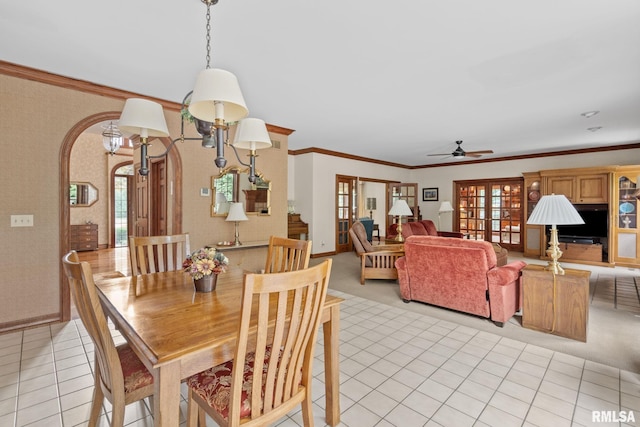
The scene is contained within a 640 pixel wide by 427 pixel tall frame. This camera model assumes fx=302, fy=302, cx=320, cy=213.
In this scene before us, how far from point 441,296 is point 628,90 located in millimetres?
3122

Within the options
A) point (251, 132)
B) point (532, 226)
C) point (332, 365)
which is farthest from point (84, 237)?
point (532, 226)

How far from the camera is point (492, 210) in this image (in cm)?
812

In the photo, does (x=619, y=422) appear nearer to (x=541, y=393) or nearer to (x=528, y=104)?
(x=541, y=393)

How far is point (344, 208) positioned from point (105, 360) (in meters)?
6.62

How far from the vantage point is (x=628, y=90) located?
3.39 meters

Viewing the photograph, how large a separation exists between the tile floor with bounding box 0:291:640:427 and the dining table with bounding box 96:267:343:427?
0.43m

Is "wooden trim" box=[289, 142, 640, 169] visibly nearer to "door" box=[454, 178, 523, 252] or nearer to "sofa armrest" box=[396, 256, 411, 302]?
"door" box=[454, 178, 523, 252]

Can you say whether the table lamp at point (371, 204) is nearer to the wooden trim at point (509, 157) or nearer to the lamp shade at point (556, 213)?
the wooden trim at point (509, 157)

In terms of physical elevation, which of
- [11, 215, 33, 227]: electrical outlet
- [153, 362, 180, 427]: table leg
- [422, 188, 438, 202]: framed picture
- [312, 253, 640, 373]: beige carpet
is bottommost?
[312, 253, 640, 373]: beige carpet

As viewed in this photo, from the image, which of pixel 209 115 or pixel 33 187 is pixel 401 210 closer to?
pixel 209 115

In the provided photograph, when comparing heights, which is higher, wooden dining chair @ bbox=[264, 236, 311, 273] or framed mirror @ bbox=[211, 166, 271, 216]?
framed mirror @ bbox=[211, 166, 271, 216]

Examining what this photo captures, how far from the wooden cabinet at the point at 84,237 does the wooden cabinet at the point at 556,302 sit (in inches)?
333

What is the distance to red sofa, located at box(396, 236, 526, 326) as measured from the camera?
A: 304cm

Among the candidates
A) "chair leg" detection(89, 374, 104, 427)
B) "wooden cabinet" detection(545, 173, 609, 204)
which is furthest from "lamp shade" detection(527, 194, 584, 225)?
"wooden cabinet" detection(545, 173, 609, 204)
